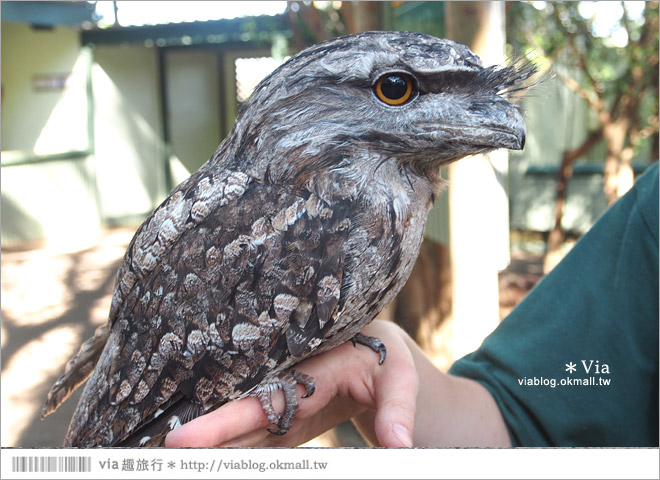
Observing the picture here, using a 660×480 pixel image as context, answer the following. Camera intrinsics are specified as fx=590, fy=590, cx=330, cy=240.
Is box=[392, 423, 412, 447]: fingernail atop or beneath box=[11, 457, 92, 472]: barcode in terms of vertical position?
atop

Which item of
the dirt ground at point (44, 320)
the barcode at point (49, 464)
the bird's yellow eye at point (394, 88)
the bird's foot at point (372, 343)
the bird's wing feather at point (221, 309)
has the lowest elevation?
the dirt ground at point (44, 320)

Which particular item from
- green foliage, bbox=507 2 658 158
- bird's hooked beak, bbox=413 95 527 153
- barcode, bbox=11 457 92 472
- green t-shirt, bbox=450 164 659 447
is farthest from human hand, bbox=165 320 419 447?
green foliage, bbox=507 2 658 158

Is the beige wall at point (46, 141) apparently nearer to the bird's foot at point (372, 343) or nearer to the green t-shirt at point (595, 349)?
the bird's foot at point (372, 343)

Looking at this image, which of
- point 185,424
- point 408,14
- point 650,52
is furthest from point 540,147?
point 185,424

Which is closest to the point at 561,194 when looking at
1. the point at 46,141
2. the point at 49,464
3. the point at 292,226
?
the point at 46,141

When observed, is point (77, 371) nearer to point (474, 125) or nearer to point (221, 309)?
point (221, 309)

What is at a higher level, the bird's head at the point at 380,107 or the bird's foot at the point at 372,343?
the bird's head at the point at 380,107

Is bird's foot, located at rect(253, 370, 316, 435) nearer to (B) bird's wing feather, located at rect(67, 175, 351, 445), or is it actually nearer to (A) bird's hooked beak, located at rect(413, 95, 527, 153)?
(B) bird's wing feather, located at rect(67, 175, 351, 445)

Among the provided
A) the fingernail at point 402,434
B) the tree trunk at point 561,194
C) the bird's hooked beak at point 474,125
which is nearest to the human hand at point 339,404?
the fingernail at point 402,434
